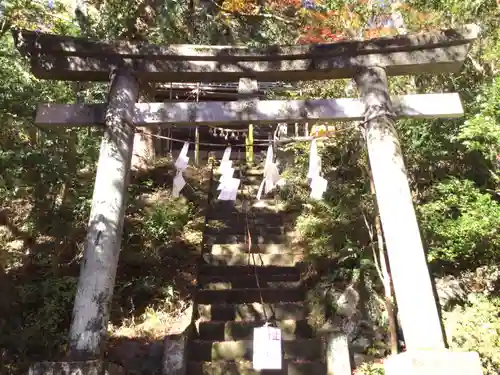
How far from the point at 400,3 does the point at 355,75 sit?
4279 mm

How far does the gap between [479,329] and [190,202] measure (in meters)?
6.07

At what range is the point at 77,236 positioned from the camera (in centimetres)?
780

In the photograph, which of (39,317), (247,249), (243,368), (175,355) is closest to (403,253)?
(243,368)

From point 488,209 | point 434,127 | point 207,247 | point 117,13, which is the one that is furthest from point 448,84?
point 117,13

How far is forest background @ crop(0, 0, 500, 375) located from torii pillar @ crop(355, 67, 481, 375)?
166 cm

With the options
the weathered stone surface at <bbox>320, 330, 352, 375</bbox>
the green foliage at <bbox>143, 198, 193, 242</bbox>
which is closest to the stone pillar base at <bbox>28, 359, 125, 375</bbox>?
the weathered stone surface at <bbox>320, 330, 352, 375</bbox>

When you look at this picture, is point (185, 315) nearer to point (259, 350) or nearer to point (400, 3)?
point (259, 350)

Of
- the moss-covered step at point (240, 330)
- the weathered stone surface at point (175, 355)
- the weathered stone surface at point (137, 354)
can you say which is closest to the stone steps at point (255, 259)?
the moss-covered step at point (240, 330)

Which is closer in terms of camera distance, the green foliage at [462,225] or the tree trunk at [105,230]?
the tree trunk at [105,230]

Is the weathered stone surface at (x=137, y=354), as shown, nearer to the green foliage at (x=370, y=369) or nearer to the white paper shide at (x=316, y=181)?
the green foliage at (x=370, y=369)

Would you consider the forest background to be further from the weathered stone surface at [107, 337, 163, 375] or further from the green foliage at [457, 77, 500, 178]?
the weathered stone surface at [107, 337, 163, 375]

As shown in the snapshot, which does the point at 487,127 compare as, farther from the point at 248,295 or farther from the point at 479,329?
the point at 248,295

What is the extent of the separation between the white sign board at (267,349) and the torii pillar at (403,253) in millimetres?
1169

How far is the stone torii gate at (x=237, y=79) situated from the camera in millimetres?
5043
